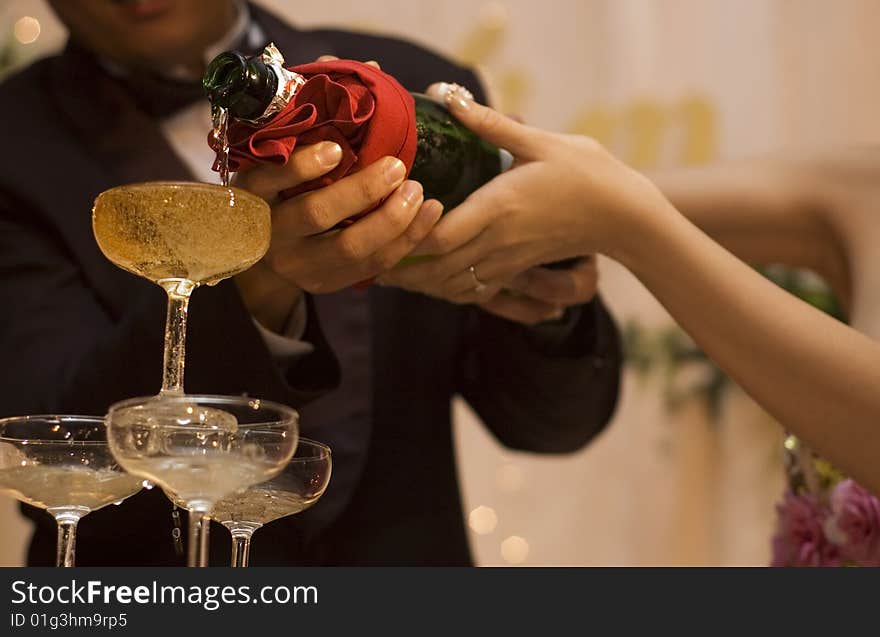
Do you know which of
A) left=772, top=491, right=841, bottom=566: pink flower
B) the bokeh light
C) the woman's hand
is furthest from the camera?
the bokeh light

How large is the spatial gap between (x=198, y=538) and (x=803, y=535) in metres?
0.69

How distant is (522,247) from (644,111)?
216cm

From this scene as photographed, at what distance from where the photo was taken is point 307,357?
1.02 m

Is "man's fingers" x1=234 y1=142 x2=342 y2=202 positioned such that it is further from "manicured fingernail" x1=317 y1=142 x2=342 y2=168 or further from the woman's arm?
the woman's arm

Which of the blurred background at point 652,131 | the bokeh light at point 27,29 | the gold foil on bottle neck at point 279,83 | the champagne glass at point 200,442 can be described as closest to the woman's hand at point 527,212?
the gold foil on bottle neck at point 279,83

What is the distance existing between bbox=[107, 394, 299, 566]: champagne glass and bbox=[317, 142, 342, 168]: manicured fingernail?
22cm

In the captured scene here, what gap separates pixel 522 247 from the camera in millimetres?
1033

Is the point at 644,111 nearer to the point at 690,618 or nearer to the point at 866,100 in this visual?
the point at 866,100

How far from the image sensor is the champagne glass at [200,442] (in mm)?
637

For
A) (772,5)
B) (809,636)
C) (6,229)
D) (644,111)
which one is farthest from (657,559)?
(809,636)

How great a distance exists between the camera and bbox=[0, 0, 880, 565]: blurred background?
2.98 meters

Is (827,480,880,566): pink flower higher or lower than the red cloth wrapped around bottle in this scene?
lower

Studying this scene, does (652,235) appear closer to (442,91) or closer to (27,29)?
(442,91)

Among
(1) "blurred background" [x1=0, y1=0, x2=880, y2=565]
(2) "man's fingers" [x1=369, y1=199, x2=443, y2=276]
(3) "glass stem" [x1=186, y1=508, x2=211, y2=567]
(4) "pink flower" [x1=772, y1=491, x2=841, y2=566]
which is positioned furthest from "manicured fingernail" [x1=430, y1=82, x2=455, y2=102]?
(1) "blurred background" [x1=0, y1=0, x2=880, y2=565]
